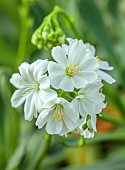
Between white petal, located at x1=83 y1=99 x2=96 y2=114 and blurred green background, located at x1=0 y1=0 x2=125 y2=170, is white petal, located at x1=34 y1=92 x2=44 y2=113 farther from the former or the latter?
blurred green background, located at x1=0 y1=0 x2=125 y2=170

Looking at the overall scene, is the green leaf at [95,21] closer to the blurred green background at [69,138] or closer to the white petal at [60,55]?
the blurred green background at [69,138]

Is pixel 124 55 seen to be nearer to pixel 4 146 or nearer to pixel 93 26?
pixel 93 26

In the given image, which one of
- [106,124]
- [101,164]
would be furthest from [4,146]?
[106,124]

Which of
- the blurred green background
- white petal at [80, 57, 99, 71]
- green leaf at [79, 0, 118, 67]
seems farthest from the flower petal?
green leaf at [79, 0, 118, 67]

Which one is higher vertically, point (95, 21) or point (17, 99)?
point (95, 21)

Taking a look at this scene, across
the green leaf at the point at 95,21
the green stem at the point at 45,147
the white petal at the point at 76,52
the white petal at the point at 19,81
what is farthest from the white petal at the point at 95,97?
the green leaf at the point at 95,21

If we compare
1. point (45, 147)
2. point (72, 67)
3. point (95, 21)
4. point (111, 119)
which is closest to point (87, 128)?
point (72, 67)

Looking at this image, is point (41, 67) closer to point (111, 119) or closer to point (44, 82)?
point (44, 82)
